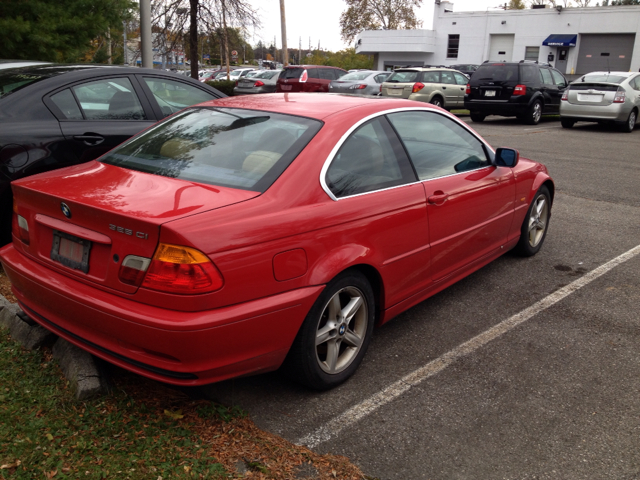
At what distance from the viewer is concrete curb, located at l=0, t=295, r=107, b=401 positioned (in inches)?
117

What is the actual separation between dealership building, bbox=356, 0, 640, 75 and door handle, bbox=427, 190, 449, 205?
132ft

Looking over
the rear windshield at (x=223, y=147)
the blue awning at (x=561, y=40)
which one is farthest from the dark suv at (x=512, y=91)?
the blue awning at (x=561, y=40)

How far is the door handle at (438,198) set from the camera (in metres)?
3.81

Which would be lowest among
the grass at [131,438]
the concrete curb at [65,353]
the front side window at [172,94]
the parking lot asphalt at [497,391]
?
the parking lot asphalt at [497,391]

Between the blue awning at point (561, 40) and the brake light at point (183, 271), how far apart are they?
1806 inches

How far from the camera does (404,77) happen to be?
19.3 m

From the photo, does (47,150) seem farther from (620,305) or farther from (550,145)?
(550,145)

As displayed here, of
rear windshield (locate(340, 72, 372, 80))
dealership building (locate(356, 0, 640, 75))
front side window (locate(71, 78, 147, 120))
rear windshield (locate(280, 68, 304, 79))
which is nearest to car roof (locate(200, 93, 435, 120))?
front side window (locate(71, 78, 147, 120))

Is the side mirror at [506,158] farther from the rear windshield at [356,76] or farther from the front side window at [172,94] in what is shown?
the rear windshield at [356,76]

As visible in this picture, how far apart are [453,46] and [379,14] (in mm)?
17589

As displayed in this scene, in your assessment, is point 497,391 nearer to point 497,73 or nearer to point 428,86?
point 497,73

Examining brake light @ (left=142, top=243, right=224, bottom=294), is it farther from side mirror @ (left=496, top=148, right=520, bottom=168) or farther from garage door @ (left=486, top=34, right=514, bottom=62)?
garage door @ (left=486, top=34, right=514, bottom=62)

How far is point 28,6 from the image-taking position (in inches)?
410

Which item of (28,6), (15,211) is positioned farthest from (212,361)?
(28,6)
